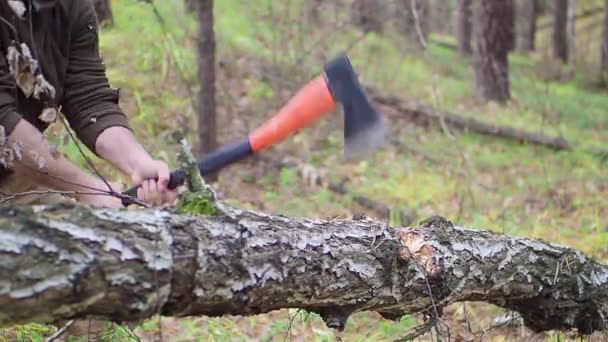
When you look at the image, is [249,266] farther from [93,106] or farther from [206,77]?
[206,77]

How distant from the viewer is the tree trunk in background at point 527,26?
20203mm

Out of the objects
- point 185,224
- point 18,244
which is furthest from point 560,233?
point 18,244

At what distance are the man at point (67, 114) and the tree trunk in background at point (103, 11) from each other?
3360 mm

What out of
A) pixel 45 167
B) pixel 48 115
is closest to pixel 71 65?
pixel 45 167

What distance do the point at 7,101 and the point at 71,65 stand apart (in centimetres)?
44

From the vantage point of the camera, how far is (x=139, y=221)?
6.06ft

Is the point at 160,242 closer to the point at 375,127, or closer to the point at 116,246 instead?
the point at 116,246

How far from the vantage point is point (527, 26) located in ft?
72.5

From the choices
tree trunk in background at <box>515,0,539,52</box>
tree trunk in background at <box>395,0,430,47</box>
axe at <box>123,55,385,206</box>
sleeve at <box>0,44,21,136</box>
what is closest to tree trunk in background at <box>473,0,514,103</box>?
tree trunk in background at <box>395,0,430,47</box>

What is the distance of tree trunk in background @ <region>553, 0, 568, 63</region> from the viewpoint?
18047 millimetres

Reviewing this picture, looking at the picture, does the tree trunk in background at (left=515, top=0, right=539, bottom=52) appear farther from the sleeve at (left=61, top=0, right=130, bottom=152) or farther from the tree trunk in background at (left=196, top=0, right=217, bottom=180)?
the sleeve at (left=61, top=0, right=130, bottom=152)

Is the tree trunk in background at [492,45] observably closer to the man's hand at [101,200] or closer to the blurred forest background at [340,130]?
the blurred forest background at [340,130]

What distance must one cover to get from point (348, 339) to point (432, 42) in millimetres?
14628

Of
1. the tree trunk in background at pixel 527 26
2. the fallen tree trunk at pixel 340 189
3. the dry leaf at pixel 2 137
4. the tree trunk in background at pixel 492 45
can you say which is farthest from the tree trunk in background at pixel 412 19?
the tree trunk in background at pixel 527 26
